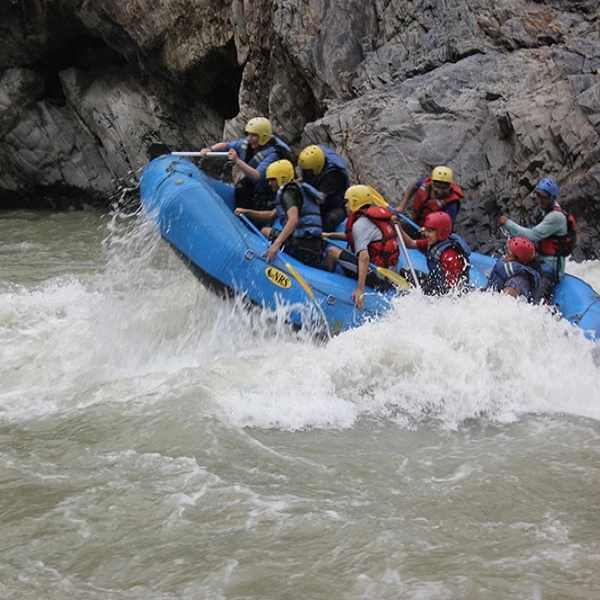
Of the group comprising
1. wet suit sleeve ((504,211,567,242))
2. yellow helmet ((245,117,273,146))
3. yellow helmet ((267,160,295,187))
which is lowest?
wet suit sleeve ((504,211,567,242))

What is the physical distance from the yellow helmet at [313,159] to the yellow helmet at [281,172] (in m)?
0.37

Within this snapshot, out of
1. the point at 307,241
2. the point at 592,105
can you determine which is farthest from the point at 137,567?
the point at 592,105

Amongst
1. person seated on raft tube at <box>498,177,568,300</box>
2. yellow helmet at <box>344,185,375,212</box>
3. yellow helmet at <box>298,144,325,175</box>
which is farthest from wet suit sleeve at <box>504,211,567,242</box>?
yellow helmet at <box>298,144,325,175</box>

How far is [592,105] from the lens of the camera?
26.4ft

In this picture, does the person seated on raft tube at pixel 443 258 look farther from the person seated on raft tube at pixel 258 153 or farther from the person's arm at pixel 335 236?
→ the person seated on raft tube at pixel 258 153

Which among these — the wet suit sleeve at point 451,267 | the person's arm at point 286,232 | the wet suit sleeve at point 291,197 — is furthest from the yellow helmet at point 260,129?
the wet suit sleeve at point 451,267

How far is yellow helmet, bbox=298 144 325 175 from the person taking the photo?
666 cm

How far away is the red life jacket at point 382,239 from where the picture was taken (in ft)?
19.4

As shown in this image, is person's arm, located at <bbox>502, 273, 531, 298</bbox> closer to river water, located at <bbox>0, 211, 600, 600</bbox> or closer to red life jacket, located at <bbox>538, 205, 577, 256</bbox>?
river water, located at <bbox>0, 211, 600, 600</bbox>

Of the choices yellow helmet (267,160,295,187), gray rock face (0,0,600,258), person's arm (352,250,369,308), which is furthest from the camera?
gray rock face (0,0,600,258)

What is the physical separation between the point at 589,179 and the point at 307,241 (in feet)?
11.2

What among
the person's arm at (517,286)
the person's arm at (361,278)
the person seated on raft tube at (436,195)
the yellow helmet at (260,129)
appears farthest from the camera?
the yellow helmet at (260,129)

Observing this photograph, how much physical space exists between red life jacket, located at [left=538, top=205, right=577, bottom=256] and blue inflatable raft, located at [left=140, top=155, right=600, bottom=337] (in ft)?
0.79

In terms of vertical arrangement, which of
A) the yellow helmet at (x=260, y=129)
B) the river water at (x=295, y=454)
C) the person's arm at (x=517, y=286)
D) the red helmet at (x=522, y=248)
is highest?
the yellow helmet at (x=260, y=129)
